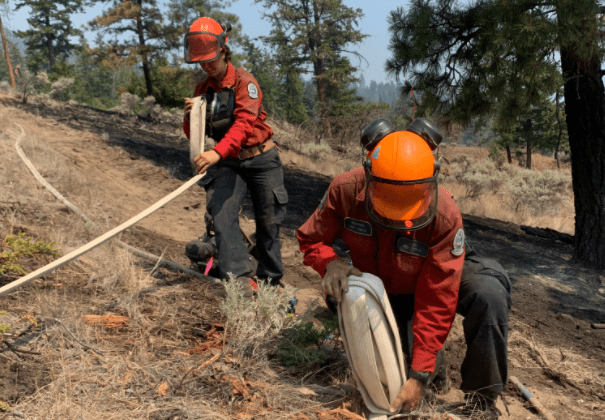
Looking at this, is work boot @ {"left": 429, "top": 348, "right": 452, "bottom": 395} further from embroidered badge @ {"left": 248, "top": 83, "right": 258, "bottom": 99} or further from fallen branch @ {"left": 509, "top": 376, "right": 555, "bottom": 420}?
embroidered badge @ {"left": 248, "top": 83, "right": 258, "bottom": 99}

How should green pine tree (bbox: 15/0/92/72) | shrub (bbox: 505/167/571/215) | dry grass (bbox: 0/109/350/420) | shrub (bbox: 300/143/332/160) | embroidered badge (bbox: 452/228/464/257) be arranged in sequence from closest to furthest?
dry grass (bbox: 0/109/350/420) → embroidered badge (bbox: 452/228/464/257) → shrub (bbox: 505/167/571/215) → shrub (bbox: 300/143/332/160) → green pine tree (bbox: 15/0/92/72)

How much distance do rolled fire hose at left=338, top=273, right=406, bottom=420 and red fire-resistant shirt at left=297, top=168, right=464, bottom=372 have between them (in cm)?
11

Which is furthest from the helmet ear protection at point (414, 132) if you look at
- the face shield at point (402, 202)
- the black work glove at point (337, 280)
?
the black work glove at point (337, 280)

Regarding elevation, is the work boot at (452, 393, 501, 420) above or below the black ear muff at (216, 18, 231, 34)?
below

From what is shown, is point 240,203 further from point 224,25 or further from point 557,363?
point 557,363

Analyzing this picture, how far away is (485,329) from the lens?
2.23m

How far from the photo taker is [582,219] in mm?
5938

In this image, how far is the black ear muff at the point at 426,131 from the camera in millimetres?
2207

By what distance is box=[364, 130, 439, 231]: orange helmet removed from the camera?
1952mm

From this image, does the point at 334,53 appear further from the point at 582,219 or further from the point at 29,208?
the point at 29,208

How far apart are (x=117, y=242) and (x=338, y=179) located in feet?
8.23

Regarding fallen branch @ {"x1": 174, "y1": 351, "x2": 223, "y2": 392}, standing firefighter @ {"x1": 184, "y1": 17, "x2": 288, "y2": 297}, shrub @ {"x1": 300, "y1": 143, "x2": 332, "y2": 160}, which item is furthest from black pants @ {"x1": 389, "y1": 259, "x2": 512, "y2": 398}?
shrub @ {"x1": 300, "y1": 143, "x2": 332, "y2": 160}

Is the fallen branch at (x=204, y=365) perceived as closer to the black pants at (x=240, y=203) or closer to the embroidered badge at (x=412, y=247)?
the black pants at (x=240, y=203)

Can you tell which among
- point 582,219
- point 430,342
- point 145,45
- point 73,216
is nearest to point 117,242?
point 73,216
